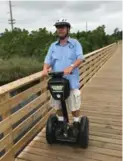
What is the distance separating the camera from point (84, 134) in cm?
348

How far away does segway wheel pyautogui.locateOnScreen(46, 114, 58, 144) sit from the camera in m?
3.58

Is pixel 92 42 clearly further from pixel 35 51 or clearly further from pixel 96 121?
pixel 96 121

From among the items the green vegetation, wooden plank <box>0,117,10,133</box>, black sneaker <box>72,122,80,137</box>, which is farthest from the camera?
the green vegetation

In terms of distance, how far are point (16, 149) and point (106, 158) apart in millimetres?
1091

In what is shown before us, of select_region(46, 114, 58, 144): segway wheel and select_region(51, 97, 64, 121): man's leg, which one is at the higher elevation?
select_region(51, 97, 64, 121): man's leg

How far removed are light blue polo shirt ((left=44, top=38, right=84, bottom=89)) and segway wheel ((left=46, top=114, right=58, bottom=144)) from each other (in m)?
0.58

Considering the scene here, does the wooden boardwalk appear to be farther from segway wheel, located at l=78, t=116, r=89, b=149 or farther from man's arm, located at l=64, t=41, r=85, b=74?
man's arm, located at l=64, t=41, r=85, b=74

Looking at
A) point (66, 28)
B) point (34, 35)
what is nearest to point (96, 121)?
point (66, 28)

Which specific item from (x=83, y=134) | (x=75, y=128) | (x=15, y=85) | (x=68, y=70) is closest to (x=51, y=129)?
(x=75, y=128)

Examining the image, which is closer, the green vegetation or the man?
the man

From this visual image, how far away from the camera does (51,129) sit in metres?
3.57

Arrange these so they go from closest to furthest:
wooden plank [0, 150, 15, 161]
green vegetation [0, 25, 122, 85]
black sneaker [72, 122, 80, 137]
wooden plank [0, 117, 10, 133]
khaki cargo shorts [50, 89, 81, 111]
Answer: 1. wooden plank [0, 117, 10, 133]
2. wooden plank [0, 150, 15, 161]
3. khaki cargo shorts [50, 89, 81, 111]
4. black sneaker [72, 122, 80, 137]
5. green vegetation [0, 25, 122, 85]

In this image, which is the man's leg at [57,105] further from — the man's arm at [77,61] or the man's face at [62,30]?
the man's face at [62,30]

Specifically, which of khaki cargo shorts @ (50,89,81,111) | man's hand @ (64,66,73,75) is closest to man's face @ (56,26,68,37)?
man's hand @ (64,66,73,75)
